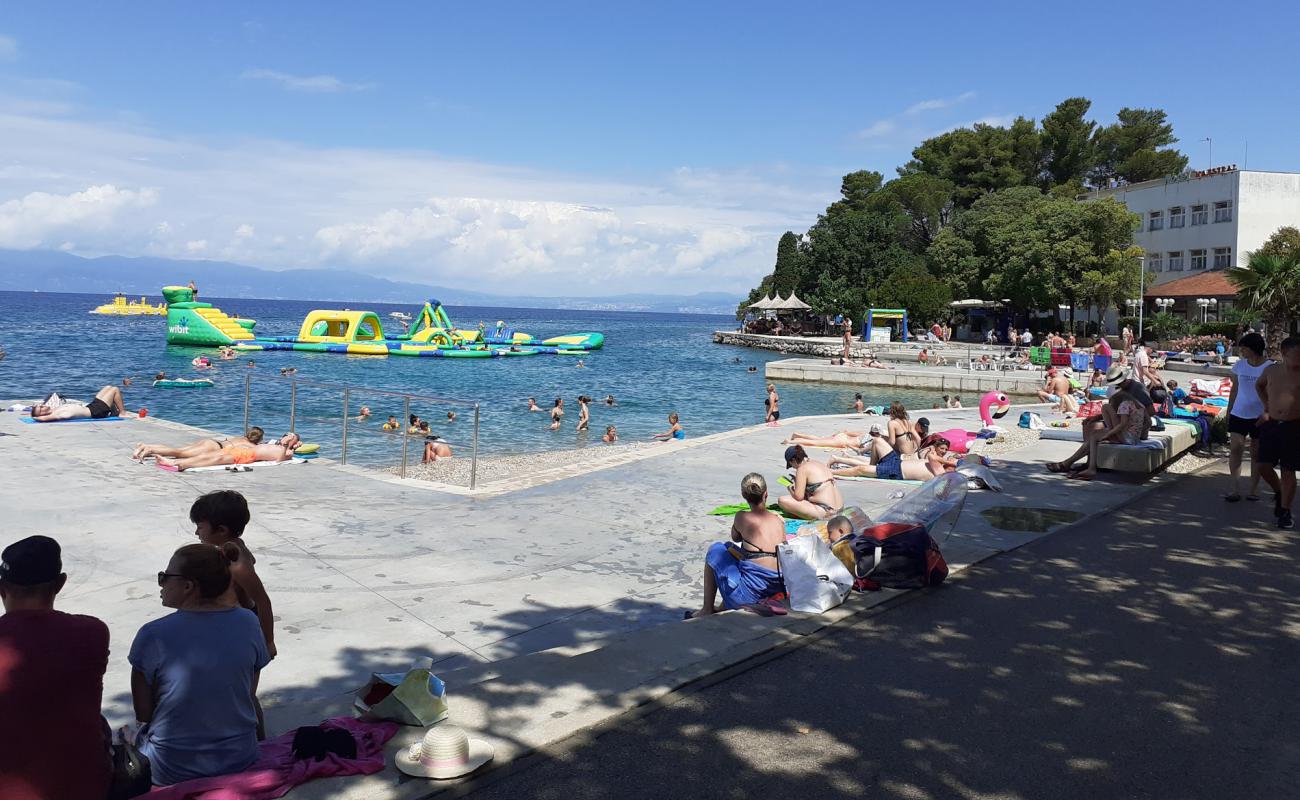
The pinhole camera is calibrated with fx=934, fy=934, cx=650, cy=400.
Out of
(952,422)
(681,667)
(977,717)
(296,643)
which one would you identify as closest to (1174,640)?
(977,717)

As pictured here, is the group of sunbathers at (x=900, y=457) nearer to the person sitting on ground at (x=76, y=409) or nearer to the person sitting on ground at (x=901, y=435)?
the person sitting on ground at (x=901, y=435)

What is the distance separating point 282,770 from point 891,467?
31.0 feet

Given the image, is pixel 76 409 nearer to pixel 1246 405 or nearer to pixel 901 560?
pixel 901 560

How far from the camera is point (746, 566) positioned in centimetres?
593

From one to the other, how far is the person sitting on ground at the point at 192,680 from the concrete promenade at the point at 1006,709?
0.99 m

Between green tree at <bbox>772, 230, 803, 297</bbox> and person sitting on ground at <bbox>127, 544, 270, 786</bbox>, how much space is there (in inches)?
2753

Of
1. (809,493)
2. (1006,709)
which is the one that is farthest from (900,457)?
(1006,709)

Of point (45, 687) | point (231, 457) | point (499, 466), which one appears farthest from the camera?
point (499, 466)

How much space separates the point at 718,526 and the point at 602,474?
309 centimetres

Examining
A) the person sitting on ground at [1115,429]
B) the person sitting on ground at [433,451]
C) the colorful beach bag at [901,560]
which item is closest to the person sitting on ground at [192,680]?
the colorful beach bag at [901,560]

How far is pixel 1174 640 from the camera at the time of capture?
5250 mm

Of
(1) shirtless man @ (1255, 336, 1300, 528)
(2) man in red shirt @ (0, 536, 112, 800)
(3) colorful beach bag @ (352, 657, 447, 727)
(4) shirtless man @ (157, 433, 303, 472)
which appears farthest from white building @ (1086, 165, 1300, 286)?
(2) man in red shirt @ (0, 536, 112, 800)

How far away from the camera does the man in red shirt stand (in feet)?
9.36

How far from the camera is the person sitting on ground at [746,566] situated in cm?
588
